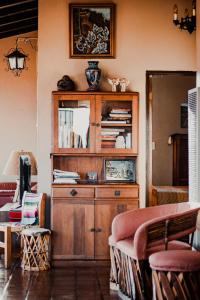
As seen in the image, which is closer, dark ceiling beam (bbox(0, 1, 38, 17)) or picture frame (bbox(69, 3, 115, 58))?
picture frame (bbox(69, 3, 115, 58))

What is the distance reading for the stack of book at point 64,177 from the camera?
6.87m

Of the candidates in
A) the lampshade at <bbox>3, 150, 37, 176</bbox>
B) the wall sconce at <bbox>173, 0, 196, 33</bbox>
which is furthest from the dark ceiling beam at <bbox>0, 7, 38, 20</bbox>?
the wall sconce at <bbox>173, 0, 196, 33</bbox>

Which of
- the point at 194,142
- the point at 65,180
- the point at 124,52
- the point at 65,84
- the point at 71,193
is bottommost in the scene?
the point at 71,193

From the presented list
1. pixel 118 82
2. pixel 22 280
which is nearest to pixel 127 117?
pixel 118 82

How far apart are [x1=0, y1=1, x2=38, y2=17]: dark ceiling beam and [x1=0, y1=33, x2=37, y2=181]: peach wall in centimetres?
219

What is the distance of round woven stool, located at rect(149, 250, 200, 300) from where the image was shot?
4590 mm

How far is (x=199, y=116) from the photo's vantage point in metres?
6.09

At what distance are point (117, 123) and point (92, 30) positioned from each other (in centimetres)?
110

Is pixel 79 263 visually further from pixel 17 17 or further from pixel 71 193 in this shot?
pixel 17 17

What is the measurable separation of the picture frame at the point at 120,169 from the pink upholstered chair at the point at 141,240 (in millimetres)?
1432

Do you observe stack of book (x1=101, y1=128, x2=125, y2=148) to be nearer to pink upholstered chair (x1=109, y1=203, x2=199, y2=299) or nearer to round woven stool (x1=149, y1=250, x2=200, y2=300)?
pink upholstered chair (x1=109, y1=203, x2=199, y2=299)

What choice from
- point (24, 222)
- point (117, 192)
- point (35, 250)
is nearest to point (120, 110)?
point (117, 192)

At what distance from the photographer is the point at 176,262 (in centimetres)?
458

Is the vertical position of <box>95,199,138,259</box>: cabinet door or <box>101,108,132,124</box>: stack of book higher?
<box>101,108,132,124</box>: stack of book
